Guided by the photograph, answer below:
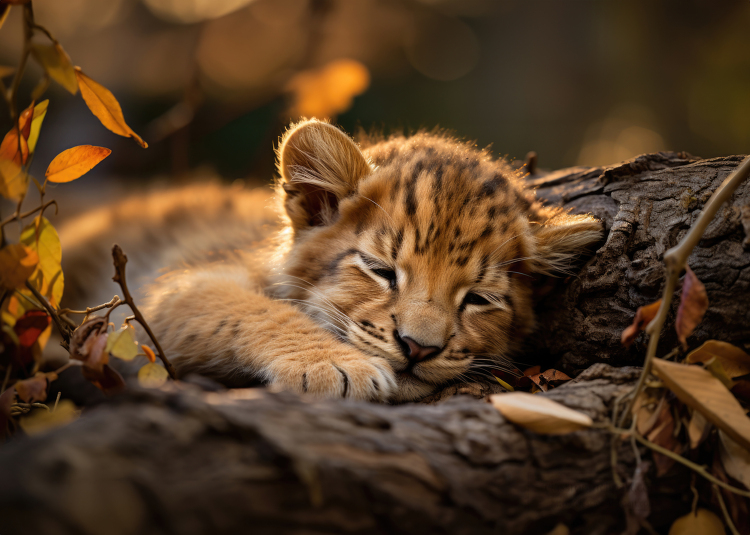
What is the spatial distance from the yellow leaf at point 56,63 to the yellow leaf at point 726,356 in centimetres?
159

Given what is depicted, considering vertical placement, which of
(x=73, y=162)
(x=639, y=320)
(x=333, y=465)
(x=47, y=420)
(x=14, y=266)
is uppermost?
(x=73, y=162)

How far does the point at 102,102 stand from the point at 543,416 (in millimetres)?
1305

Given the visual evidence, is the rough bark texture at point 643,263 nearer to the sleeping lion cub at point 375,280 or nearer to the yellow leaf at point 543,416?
the sleeping lion cub at point 375,280

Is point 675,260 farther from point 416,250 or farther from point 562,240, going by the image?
point 416,250

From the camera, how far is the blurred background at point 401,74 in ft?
13.7

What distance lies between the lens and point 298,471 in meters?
0.72

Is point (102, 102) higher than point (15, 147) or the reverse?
higher

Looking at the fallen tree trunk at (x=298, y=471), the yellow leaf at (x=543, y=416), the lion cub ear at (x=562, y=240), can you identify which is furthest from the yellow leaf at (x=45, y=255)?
the lion cub ear at (x=562, y=240)

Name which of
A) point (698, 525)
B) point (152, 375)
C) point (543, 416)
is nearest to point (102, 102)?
point (152, 375)

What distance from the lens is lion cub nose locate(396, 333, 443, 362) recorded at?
5.16 feet

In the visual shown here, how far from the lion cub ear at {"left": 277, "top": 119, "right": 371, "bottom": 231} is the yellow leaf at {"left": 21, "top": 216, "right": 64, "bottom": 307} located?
0.94m

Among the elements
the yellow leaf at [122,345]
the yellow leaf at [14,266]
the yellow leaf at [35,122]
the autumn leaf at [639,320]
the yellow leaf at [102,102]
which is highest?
the yellow leaf at [102,102]

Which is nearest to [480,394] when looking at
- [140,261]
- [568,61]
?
[140,261]

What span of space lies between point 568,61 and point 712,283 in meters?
5.55
